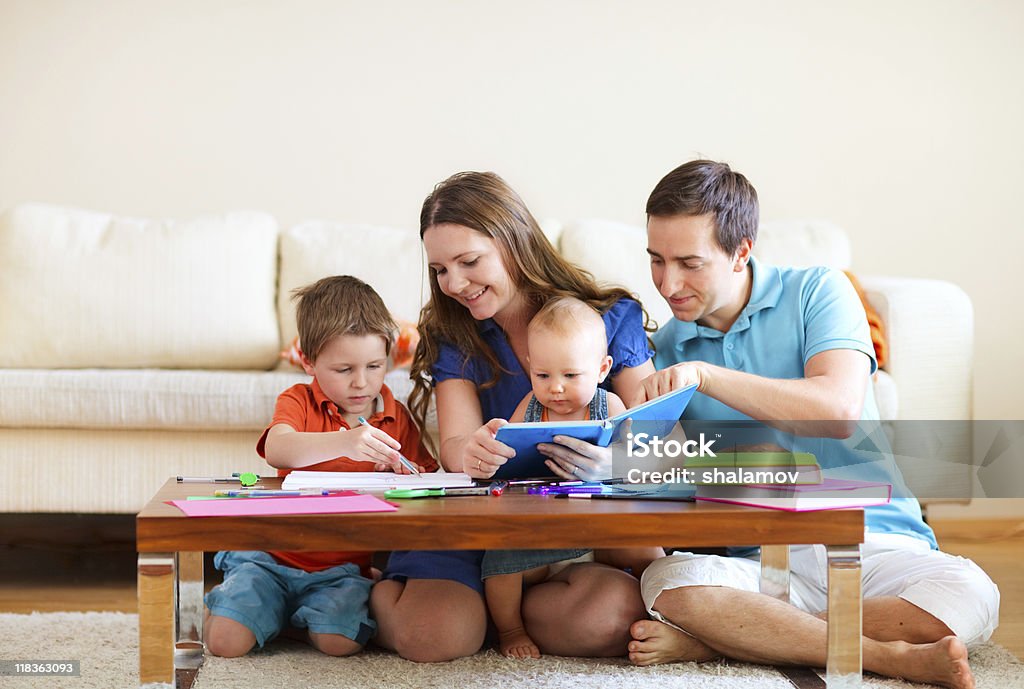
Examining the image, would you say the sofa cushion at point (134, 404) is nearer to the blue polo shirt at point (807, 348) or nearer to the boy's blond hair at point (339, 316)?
the boy's blond hair at point (339, 316)

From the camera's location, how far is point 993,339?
355cm

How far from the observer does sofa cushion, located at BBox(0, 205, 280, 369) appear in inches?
114

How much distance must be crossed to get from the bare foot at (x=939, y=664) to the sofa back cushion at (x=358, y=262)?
174cm

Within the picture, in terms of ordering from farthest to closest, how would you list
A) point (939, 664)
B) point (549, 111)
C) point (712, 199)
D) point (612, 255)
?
point (549, 111)
point (612, 255)
point (712, 199)
point (939, 664)

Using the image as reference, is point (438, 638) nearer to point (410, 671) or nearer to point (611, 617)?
point (410, 671)

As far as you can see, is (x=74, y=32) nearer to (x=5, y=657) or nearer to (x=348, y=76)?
(x=348, y=76)

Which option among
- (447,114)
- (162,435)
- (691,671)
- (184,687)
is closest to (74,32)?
(447,114)

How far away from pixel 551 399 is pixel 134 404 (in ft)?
4.05

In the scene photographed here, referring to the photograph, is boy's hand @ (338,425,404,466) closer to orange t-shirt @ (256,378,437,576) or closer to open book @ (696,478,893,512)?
orange t-shirt @ (256,378,437,576)

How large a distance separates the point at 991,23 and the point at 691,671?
9.11 ft

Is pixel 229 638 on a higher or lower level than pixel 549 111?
lower

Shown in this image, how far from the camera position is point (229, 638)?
1.77m

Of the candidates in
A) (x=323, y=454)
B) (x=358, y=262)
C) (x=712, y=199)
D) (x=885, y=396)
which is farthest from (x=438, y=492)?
(x=358, y=262)

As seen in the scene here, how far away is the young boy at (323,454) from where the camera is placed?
1772 mm
